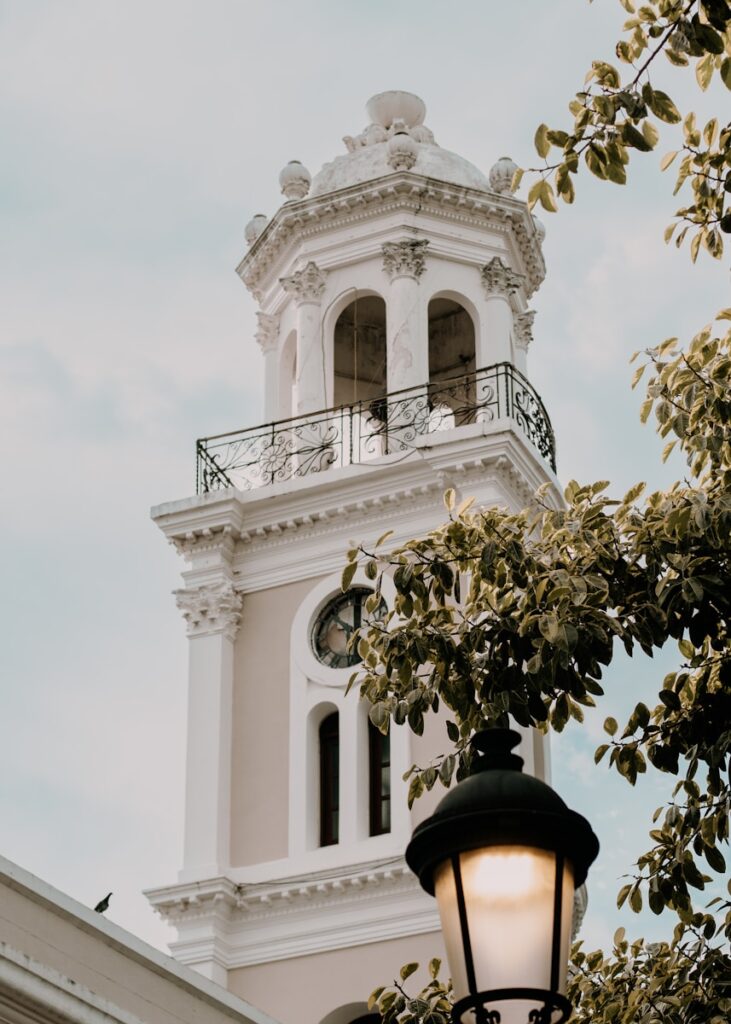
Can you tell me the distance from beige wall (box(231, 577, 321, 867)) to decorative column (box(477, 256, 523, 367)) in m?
4.41

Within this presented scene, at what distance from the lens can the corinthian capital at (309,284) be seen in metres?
29.8

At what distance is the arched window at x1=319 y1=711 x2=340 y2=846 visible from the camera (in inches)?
1008

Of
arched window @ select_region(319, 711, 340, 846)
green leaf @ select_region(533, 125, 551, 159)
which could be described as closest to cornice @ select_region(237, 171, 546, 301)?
arched window @ select_region(319, 711, 340, 846)

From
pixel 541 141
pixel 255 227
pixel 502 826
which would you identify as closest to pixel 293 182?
pixel 255 227

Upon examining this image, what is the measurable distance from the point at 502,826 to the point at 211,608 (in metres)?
21.2

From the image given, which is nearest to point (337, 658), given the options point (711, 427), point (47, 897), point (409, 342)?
point (409, 342)

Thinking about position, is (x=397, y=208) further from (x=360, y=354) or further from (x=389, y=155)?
(x=360, y=354)

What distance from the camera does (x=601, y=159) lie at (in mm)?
11047

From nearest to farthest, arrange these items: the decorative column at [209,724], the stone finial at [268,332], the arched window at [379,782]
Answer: the arched window at [379,782] < the decorative column at [209,724] < the stone finial at [268,332]

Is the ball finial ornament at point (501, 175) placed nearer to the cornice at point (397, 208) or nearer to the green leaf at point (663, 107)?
the cornice at point (397, 208)

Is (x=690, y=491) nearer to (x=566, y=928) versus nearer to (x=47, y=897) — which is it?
(x=47, y=897)

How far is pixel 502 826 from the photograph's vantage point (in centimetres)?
630

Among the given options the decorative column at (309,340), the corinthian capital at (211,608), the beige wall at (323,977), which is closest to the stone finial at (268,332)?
the decorative column at (309,340)

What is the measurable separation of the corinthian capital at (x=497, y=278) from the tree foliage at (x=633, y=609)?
674 inches
